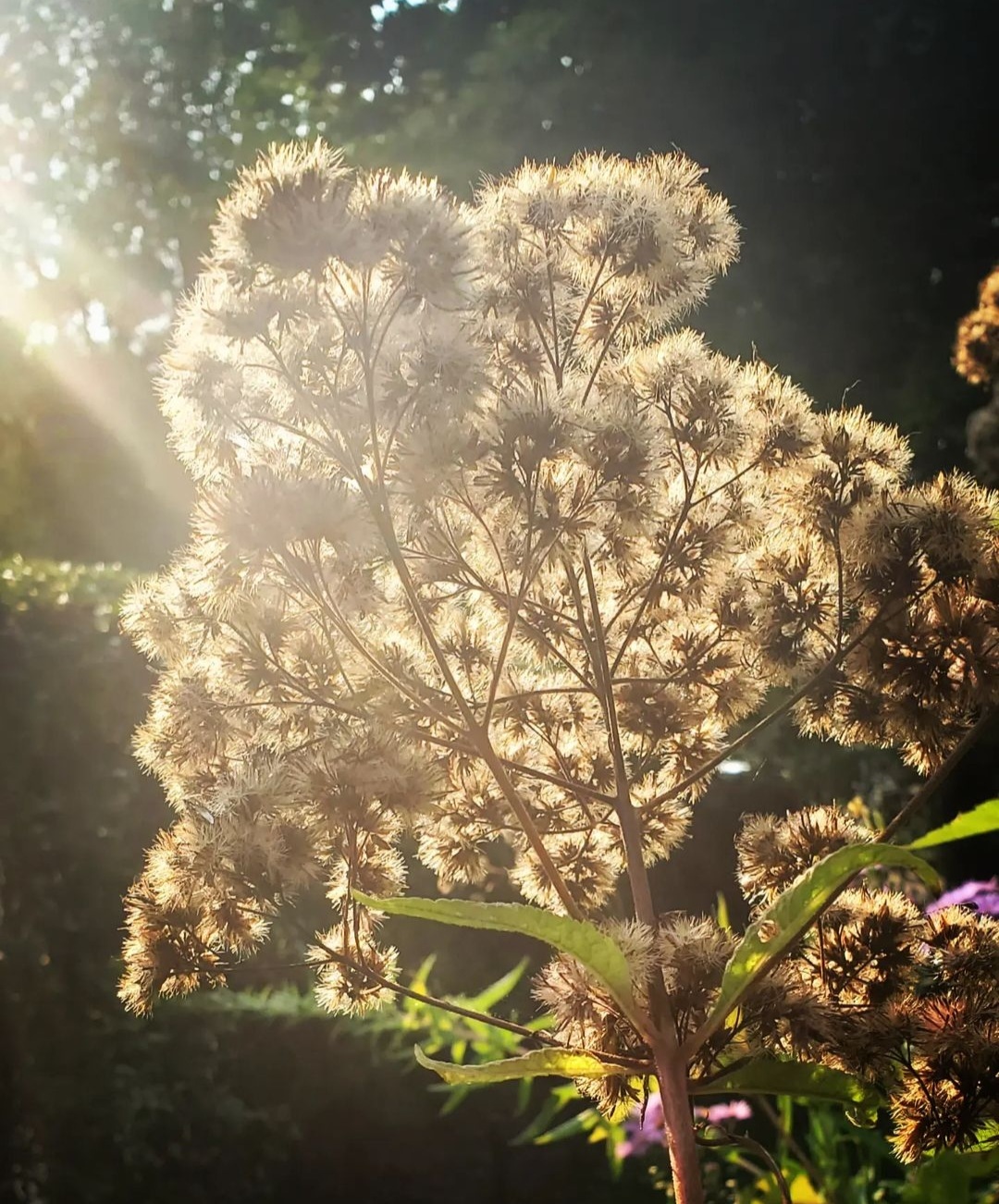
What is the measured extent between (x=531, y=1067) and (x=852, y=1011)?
327mm

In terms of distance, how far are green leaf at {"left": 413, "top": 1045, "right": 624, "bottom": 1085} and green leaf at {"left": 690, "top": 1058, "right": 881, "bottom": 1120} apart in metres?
0.10

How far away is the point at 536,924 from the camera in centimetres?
85

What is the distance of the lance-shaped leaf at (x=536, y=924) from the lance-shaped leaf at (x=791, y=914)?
4.4 inches

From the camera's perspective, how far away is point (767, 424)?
51.7 inches

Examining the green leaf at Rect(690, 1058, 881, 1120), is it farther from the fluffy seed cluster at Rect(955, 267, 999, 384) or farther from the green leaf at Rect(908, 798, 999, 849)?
the fluffy seed cluster at Rect(955, 267, 999, 384)

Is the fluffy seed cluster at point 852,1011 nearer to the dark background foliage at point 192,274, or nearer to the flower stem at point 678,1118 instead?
the flower stem at point 678,1118

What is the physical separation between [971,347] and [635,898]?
313cm

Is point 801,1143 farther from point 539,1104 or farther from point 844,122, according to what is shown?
point 844,122

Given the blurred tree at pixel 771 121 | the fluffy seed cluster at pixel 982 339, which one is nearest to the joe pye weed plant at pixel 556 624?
the fluffy seed cluster at pixel 982 339

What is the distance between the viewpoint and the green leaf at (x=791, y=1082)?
0.99 m

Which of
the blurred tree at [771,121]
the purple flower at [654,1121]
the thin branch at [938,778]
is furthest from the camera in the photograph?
the blurred tree at [771,121]

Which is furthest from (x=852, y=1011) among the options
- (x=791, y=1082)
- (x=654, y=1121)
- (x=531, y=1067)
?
(x=654, y=1121)

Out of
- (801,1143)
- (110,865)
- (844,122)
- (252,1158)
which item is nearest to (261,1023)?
(252,1158)

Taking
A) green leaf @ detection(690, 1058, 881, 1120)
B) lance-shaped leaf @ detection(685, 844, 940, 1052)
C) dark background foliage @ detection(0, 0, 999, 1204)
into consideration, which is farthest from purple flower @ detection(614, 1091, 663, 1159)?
lance-shaped leaf @ detection(685, 844, 940, 1052)
